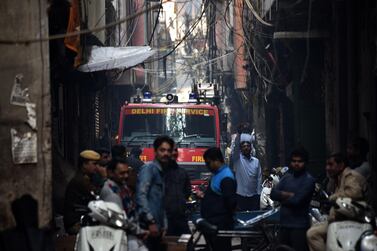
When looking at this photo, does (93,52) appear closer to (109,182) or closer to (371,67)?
(371,67)

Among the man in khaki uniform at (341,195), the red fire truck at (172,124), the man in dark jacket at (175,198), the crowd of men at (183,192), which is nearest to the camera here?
the crowd of men at (183,192)

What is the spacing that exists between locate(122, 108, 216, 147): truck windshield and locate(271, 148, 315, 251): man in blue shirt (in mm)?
9946

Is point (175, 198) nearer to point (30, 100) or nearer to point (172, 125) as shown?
point (30, 100)

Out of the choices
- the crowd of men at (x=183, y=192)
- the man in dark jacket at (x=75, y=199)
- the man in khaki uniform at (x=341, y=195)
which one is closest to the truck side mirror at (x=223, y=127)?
the crowd of men at (x=183, y=192)

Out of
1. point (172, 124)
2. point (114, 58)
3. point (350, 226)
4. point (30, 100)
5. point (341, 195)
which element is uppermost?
point (114, 58)

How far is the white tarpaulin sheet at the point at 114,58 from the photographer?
15.8 meters

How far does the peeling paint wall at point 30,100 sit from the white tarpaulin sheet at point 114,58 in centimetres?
589

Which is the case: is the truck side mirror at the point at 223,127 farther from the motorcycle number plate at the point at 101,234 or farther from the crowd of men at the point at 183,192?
the motorcycle number plate at the point at 101,234

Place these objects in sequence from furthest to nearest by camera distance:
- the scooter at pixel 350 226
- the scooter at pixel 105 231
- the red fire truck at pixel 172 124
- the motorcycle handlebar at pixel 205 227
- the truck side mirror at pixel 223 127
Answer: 1. the truck side mirror at pixel 223 127
2. the red fire truck at pixel 172 124
3. the motorcycle handlebar at pixel 205 227
4. the scooter at pixel 350 226
5. the scooter at pixel 105 231

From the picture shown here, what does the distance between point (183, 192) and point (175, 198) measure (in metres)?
0.15

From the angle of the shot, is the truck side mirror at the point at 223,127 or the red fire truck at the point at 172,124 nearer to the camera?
the red fire truck at the point at 172,124

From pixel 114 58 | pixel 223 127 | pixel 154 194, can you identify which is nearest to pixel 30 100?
pixel 154 194

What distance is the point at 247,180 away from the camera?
14719 mm

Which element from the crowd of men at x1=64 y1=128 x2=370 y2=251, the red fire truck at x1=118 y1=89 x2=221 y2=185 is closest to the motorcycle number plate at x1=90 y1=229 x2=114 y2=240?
the crowd of men at x1=64 y1=128 x2=370 y2=251
